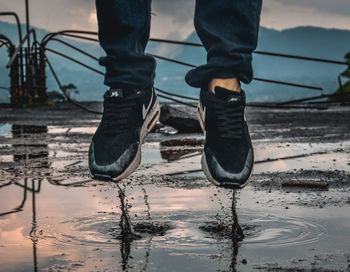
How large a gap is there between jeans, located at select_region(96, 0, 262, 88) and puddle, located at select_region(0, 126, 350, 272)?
1.66 feet

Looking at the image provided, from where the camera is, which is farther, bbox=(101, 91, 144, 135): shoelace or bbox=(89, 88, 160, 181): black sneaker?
bbox=(101, 91, 144, 135): shoelace

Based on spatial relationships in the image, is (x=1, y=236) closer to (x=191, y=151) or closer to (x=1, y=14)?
(x=191, y=151)

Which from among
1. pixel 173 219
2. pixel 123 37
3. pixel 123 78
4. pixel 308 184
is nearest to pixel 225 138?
pixel 173 219

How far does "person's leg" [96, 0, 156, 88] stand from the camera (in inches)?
88.6

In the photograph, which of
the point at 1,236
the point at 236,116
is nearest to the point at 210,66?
the point at 236,116

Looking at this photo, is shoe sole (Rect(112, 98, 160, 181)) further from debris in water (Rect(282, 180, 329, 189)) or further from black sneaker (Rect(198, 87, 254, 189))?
debris in water (Rect(282, 180, 329, 189))

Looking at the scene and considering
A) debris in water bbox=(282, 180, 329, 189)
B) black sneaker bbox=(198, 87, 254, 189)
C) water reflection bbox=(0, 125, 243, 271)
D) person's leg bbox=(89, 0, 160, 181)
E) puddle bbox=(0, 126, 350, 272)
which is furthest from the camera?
debris in water bbox=(282, 180, 329, 189)

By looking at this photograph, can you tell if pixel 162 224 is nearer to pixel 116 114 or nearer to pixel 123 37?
pixel 116 114

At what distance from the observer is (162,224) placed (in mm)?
2141

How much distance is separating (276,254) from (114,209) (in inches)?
35.4

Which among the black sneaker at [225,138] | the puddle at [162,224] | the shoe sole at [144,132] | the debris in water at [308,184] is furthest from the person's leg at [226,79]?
the debris in water at [308,184]

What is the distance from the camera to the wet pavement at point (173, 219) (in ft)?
5.53

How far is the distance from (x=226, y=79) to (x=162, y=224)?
2.08 ft

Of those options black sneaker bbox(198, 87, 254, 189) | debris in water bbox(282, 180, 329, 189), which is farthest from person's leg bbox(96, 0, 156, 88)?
debris in water bbox(282, 180, 329, 189)
